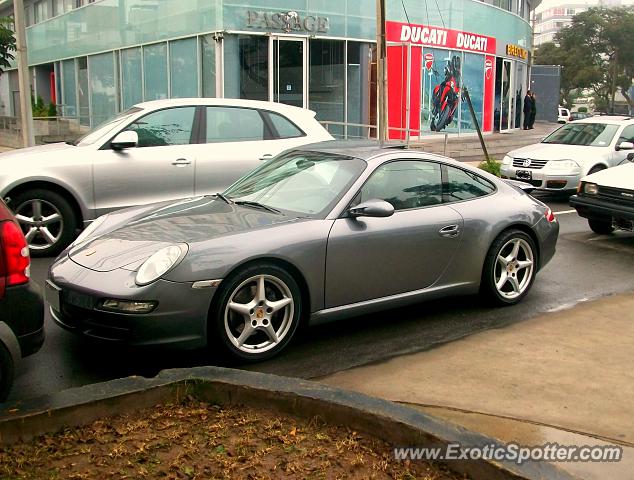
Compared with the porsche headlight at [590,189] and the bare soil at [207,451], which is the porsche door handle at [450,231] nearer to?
the bare soil at [207,451]

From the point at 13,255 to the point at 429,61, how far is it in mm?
21961

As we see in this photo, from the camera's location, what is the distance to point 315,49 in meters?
20.5

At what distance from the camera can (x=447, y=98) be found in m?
25.3

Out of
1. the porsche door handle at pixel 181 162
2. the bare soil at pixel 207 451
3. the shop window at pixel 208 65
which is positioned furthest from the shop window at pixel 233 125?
the shop window at pixel 208 65

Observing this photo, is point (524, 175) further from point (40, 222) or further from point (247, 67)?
point (247, 67)

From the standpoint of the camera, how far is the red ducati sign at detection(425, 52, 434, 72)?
24161 millimetres

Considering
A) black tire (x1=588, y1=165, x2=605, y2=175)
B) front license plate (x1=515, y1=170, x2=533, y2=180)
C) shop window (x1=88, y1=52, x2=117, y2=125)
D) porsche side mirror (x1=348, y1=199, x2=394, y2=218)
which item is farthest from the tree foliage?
porsche side mirror (x1=348, y1=199, x2=394, y2=218)

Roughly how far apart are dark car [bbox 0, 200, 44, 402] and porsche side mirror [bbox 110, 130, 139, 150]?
4045mm

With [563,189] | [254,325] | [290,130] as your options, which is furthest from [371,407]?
[563,189]

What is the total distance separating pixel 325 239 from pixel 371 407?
1.81 metres

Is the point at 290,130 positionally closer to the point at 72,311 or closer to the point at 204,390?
the point at 72,311

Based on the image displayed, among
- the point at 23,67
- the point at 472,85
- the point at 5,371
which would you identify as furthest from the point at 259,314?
the point at 472,85

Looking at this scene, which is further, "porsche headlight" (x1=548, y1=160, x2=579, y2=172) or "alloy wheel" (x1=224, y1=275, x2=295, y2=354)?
"porsche headlight" (x1=548, y1=160, x2=579, y2=172)

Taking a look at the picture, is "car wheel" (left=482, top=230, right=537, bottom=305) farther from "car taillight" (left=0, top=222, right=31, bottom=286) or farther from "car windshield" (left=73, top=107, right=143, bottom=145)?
"car windshield" (left=73, top=107, right=143, bottom=145)
